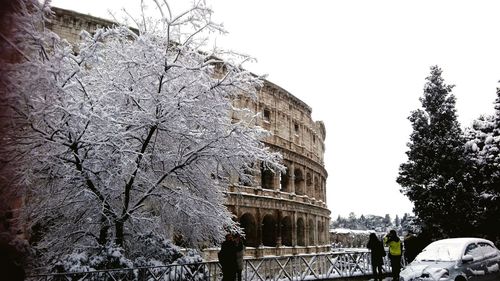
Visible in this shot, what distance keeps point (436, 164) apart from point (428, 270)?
591 inches

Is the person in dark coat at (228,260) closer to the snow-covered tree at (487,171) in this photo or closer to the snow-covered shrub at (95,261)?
the snow-covered shrub at (95,261)

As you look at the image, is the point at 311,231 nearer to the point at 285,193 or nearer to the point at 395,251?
the point at 285,193

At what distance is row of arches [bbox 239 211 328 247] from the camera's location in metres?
25.4

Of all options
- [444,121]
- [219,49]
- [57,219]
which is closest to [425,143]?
[444,121]

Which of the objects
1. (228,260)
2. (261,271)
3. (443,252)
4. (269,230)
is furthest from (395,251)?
(269,230)

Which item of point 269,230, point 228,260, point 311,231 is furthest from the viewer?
point 311,231

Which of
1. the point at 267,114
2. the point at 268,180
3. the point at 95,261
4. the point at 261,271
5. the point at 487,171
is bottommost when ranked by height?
the point at 261,271

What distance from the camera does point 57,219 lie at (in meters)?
10.7

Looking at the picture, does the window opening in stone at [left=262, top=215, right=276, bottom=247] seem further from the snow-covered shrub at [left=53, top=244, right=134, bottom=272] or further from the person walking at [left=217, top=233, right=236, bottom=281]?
the snow-covered shrub at [left=53, top=244, right=134, bottom=272]

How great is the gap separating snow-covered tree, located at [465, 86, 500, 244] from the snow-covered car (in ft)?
40.8

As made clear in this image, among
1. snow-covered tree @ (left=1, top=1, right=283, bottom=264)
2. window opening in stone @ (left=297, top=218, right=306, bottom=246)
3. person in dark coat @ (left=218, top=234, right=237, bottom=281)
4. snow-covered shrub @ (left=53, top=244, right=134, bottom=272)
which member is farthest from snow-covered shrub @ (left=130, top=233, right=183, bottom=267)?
window opening in stone @ (left=297, top=218, right=306, bottom=246)

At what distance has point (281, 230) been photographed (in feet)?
90.8

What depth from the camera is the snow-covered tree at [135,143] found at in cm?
916

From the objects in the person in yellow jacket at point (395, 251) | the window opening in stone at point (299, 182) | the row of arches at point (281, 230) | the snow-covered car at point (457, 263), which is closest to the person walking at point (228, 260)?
the snow-covered car at point (457, 263)
